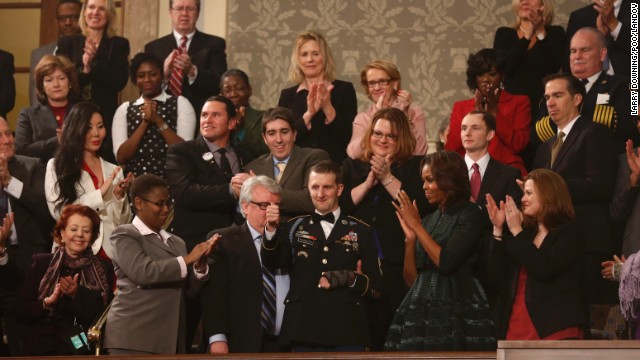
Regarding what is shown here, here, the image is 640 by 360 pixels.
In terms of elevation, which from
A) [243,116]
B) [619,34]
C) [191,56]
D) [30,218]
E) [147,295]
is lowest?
[147,295]

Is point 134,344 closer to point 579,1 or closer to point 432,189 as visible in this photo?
point 432,189

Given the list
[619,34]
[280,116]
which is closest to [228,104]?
[280,116]

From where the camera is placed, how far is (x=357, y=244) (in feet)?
→ 17.0

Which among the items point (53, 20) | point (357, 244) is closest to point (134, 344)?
point (357, 244)

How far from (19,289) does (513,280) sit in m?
2.07

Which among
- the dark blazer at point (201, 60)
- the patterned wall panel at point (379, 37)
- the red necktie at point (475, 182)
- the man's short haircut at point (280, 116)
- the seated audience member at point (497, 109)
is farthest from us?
the patterned wall panel at point (379, 37)

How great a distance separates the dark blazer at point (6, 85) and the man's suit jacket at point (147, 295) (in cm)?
209

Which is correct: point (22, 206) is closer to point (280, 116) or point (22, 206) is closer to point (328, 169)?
point (280, 116)

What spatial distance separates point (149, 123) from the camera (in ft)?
20.9

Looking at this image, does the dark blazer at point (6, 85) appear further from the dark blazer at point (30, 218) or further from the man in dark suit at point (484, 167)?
the man in dark suit at point (484, 167)

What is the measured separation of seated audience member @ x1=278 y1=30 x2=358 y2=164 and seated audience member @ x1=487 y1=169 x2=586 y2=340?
50.2 inches

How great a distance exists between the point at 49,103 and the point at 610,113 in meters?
2.88

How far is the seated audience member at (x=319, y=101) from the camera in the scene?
6211mm

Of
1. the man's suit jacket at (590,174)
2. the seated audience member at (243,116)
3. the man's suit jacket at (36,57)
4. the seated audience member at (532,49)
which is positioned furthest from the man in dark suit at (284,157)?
the man's suit jacket at (36,57)
